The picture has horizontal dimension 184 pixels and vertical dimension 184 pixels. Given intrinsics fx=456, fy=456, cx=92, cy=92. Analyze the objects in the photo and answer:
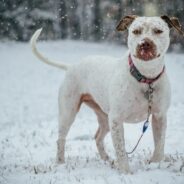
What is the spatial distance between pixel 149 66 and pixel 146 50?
0.39 m

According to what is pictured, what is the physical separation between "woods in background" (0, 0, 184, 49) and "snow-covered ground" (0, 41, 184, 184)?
621 cm

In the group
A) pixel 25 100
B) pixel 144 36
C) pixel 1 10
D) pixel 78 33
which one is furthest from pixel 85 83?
pixel 78 33

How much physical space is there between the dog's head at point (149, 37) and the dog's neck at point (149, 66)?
0.13m

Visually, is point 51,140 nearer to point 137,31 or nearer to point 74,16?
point 137,31

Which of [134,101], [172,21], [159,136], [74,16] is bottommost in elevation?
[159,136]

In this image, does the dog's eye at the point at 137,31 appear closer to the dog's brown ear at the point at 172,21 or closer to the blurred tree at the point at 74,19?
the dog's brown ear at the point at 172,21

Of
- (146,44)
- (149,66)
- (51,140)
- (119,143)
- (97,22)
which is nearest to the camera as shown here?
(146,44)

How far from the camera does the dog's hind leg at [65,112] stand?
6617 mm

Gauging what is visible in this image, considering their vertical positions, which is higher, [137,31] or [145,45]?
[137,31]

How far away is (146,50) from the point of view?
4.83 meters

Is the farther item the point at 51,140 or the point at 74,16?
the point at 74,16

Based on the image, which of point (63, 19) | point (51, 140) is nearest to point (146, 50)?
point (51, 140)

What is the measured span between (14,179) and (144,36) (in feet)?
7.01

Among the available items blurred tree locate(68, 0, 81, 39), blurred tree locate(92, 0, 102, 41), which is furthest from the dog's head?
blurred tree locate(68, 0, 81, 39)
